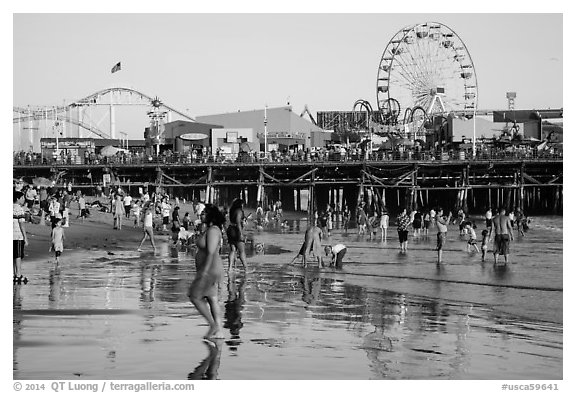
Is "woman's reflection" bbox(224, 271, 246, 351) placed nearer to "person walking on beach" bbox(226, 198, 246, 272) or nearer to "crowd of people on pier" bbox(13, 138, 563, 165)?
"person walking on beach" bbox(226, 198, 246, 272)

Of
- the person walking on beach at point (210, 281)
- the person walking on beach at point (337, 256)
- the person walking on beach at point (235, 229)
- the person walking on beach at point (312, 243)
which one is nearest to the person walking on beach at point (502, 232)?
the person walking on beach at point (337, 256)

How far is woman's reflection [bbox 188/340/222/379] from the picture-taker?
7.65 m

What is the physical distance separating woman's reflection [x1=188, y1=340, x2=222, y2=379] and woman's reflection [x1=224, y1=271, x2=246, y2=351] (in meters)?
0.16

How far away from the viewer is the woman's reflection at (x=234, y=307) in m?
9.50

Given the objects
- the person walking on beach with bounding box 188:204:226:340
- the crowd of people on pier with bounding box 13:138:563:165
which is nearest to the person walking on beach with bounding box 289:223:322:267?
the person walking on beach with bounding box 188:204:226:340

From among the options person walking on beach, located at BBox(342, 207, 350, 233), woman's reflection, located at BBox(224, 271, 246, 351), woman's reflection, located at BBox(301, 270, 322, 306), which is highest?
woman's reflection, located at BBox(224, 271, 246, 351)

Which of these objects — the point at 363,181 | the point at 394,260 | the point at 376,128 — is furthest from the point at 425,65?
the point at 394,260

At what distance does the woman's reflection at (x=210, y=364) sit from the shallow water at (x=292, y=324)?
0.02 m

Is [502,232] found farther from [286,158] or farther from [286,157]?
[286,157]

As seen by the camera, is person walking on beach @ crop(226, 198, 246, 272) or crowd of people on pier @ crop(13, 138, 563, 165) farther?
crowd of people on pier @ crop(13, 138, 563, 165)

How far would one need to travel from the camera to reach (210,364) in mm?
8062

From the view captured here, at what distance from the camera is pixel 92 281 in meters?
14.9

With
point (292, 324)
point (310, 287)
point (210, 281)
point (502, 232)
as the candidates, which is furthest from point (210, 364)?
point (502, 232)

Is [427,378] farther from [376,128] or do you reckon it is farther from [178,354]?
[376,128]
